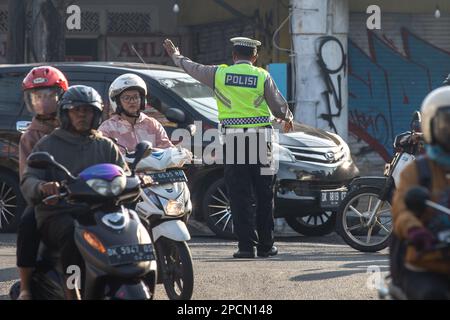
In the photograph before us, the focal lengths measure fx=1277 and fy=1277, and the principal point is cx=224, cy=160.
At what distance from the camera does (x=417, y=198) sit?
5398 mm

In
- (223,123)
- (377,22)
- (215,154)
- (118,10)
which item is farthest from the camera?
(118,10)

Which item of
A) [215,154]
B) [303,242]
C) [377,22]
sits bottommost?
[303,242]

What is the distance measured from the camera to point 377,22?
20.7 metres

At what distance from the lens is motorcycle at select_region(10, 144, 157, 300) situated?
20.9ft

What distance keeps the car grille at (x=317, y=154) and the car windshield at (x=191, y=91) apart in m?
0.90

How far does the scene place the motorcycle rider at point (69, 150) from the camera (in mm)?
6965

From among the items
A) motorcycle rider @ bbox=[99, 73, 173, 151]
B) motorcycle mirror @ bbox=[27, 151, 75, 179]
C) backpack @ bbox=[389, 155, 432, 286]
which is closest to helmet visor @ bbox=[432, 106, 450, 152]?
backpack @ bbox=[389, 155, 432, 286]

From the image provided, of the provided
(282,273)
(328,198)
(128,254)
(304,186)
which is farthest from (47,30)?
(128,254)

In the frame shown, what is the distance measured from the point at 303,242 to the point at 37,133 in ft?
19.0

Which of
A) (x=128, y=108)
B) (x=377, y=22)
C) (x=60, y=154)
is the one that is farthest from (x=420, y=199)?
(x=377, y=22)

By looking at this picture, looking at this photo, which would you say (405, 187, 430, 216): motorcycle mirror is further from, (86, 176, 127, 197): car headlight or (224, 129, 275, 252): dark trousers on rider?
(224, 129, 275, 252): dark trousers on rider

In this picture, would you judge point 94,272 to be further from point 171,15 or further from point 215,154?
point 171,15

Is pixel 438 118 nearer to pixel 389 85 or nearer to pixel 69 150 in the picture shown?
pixel 69 150

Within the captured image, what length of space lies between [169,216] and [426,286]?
3.14 meters
